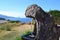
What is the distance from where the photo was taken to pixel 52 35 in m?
5.48

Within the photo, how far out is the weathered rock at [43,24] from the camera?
5355mm

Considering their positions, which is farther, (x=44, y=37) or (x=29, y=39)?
(x=29, y=39)

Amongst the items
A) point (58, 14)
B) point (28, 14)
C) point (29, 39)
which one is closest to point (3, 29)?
point (58, 14)

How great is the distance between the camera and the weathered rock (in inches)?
211

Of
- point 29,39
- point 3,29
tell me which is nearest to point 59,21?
point 3,29

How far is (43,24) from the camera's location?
17.6 feet

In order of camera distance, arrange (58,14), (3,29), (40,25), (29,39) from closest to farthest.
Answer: (40,25)
(29,39)
(3,29)
(58,14)

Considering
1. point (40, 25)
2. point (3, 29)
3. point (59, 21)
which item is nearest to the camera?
point (40, 25)

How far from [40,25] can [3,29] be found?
8.41m

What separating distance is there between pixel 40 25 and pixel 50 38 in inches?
17.7

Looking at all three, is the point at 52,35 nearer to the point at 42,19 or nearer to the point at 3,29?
the point at 42,19

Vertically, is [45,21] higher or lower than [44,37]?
higher

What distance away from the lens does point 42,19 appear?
5.36 metres

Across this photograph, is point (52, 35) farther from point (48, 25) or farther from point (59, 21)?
point (59, 21)
